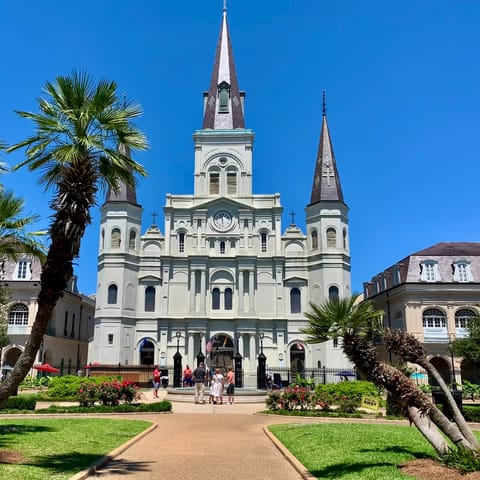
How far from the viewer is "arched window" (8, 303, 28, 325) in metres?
45.8

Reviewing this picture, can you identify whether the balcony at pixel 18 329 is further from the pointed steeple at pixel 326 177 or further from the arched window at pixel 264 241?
the pointed steeple at pixel 326 177

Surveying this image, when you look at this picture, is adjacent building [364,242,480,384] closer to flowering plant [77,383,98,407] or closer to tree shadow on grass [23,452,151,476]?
flowering plant [77,383,98,407]

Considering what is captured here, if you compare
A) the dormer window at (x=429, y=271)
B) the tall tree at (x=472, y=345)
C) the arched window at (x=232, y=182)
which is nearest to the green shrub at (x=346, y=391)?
the tall tree at (x=472, y=345)

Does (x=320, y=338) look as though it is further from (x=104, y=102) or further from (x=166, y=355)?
(x=166, y=355)

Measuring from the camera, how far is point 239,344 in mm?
49656

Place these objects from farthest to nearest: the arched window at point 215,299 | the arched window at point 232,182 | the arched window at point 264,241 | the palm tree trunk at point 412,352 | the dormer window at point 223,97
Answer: the dormer window at point 223,97 → the arched window at point 232,182 → the arched window at point 264,241 → the arched window at point 215,299 → the palm tree trunk at point 412,352

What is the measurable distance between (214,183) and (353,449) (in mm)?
45136

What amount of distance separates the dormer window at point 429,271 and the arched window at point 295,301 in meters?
12.1

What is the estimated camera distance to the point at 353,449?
39.4ft

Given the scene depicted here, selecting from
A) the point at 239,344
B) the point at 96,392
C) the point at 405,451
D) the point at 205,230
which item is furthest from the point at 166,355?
the point at 405,451

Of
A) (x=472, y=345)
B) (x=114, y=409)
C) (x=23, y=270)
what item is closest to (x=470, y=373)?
(x=472, y=345)

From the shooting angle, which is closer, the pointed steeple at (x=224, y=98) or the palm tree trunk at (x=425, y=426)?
the palm tree trunk at (x=425, y=426)

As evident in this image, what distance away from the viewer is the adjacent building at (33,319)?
45.1 meters

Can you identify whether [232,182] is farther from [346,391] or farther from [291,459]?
[291,459]
